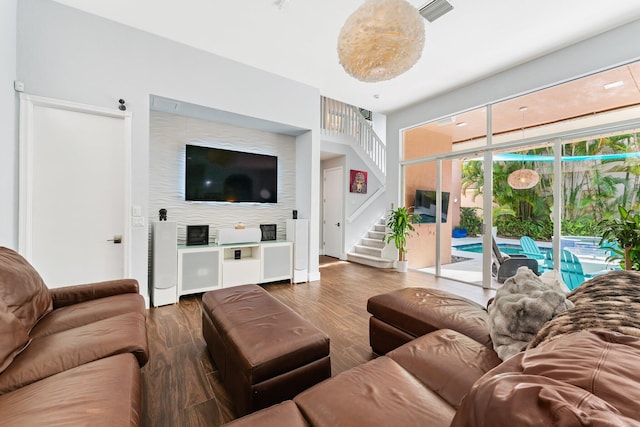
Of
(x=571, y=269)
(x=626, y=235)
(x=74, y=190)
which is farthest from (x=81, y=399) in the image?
(x=571, y=269)

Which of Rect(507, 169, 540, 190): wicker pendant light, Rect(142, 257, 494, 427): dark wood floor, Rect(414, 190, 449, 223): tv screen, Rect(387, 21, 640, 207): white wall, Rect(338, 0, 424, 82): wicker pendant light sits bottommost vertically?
Rect(142, 257, 494, 427): dark wood floor

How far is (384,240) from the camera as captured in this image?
6.03m

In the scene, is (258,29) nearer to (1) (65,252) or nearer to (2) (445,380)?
(1) (65,252)

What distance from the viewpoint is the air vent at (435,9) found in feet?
8.89

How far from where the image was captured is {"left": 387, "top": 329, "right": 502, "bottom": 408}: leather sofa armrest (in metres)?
1.15

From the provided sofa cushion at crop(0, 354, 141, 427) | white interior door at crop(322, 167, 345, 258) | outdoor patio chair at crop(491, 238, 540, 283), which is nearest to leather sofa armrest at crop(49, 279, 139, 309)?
sofa cushion at crop(0, 354, 141, 427)

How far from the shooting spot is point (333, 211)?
6883mm

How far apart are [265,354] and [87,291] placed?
5.65 feet

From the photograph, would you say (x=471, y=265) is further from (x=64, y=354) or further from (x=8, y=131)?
(x=8, y=131)

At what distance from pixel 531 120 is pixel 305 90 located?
352 centimetres

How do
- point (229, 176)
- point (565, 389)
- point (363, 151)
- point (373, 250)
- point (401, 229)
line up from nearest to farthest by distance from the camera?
point (565, 389) → point (229, 176) → point (401, 229) → point (373, 250) → point (363, 151)

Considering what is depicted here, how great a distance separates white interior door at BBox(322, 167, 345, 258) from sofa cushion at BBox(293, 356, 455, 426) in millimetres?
5340

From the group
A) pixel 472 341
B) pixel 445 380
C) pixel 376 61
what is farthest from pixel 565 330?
pixel 376 61

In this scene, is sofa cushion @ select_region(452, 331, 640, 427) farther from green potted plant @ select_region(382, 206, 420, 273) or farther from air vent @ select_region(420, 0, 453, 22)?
green potted plant @ select_region(382, 206, 420, 273)
